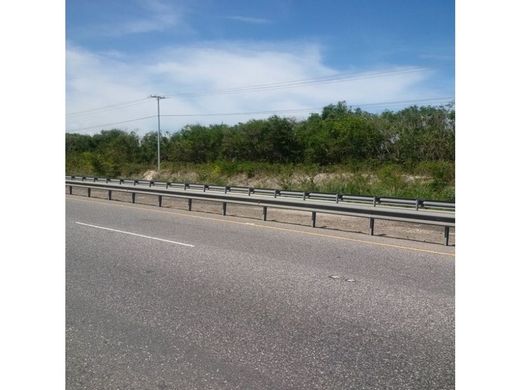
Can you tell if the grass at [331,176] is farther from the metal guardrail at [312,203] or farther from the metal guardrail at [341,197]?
the metal guardrail at [312,203]

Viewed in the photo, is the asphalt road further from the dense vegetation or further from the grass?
the dense vegetation

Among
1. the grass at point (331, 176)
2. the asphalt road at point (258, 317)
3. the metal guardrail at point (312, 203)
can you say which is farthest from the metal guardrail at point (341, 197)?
the asphalt road at point (258, 317)

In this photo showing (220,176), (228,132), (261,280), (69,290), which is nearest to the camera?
(69,290)

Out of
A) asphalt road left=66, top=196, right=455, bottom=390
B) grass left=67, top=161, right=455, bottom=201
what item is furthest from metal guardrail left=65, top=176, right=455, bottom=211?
asphalt road left=66, top=196, right=455, bottom=390

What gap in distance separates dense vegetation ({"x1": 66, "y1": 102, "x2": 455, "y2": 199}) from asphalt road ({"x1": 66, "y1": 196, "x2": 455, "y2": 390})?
67.6ft

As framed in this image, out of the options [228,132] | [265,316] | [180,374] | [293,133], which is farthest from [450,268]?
[228,132]

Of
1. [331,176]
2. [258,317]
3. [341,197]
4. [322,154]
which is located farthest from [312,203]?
[322,154]

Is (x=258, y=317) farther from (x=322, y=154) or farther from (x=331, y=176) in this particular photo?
(x=322, y=154)

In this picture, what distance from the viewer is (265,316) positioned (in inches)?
204

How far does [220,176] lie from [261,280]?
136 ft

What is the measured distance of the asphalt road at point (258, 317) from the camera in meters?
3.83

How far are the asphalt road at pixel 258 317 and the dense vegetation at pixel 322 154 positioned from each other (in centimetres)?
2060

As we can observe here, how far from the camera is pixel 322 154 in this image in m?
53.6

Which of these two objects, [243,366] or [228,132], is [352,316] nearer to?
[243,366]
